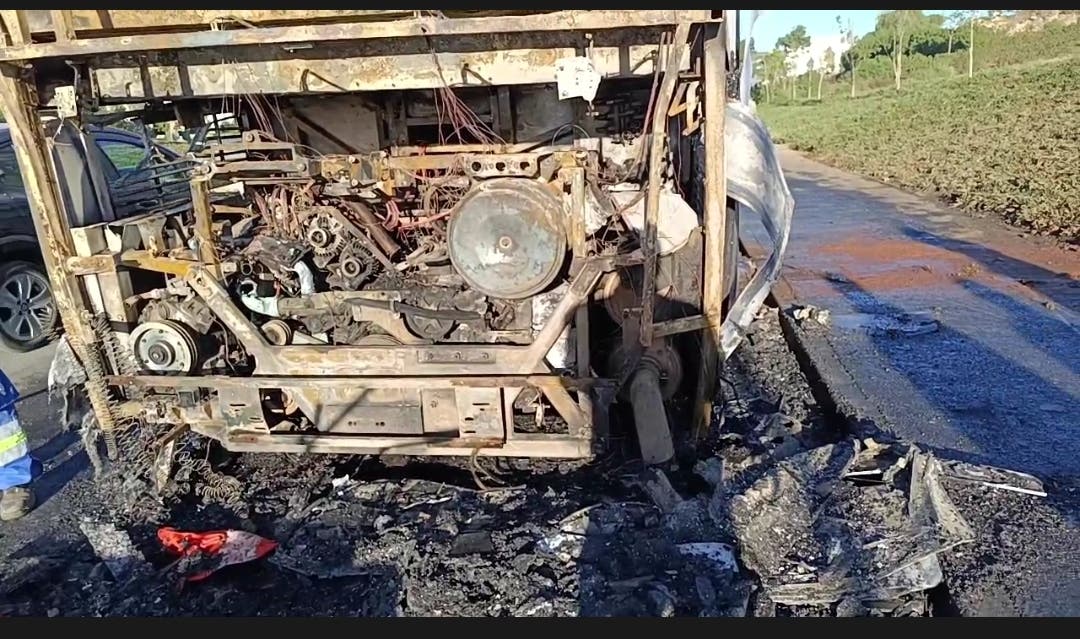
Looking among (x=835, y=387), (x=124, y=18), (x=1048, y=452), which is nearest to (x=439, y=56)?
(x=124, y=18)

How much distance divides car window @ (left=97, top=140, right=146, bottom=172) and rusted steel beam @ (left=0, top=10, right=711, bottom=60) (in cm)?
389

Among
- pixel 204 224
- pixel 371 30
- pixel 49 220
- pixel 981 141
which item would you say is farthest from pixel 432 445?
pixel 981 141

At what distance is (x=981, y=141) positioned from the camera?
16094 mm

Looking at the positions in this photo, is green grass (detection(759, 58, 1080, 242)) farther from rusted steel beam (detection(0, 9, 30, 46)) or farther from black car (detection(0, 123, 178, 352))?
black car (detection(0, 123, 178, 352))

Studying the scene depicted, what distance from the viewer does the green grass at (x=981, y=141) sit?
1080 cm

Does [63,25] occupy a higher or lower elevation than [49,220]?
higher

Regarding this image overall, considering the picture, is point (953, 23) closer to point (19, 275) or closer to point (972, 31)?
point (972, 31)

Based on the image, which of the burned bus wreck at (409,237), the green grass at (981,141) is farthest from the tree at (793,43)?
the burned bus wreck at (409,237)

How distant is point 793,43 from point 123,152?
170ft

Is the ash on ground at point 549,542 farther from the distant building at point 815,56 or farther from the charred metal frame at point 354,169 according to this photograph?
the distant building at point 815,56

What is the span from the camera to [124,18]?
3811 millimetres

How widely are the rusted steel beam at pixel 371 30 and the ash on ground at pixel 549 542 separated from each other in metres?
2.25

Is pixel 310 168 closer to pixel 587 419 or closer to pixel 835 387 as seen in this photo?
pixel 587 419

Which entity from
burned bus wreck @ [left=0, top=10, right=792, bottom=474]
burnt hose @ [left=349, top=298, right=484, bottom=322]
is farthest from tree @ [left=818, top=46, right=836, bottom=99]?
burnt hose @ [left=349, top=298, right=484, bottom=322]
